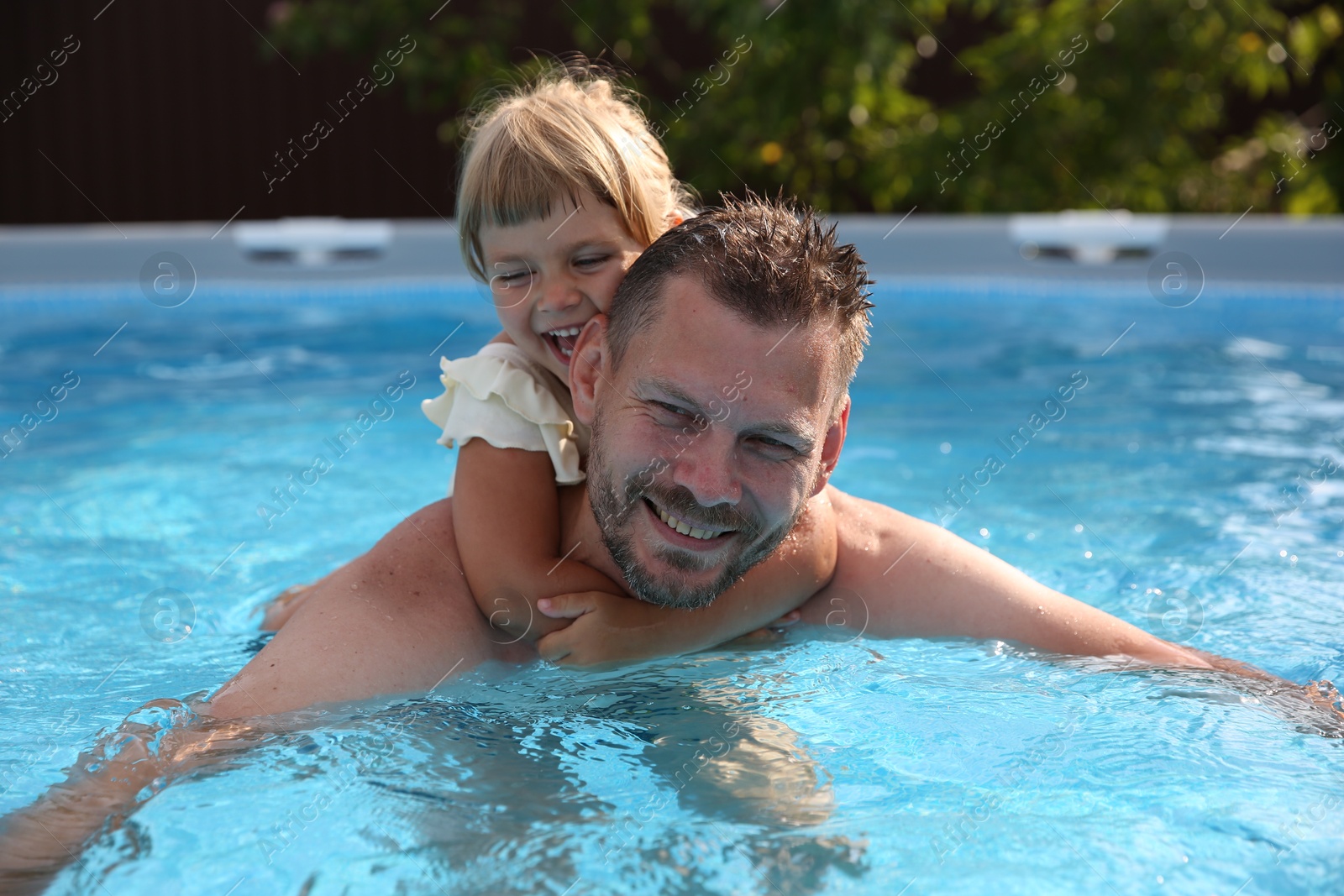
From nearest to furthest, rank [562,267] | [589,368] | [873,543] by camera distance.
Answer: [589,368]
[562,267]
[873,543]

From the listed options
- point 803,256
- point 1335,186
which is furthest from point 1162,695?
point 1335,186

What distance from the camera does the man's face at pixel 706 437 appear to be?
214cm

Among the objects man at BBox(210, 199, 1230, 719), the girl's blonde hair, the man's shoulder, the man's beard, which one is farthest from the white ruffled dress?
the man's shoulder

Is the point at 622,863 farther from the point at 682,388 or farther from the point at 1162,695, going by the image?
the point at 1162,695

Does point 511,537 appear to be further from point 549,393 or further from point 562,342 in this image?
point 562,342

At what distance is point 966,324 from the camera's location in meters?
7.77

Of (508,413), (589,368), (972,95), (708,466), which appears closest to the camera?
(708,466)

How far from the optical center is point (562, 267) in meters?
2.69

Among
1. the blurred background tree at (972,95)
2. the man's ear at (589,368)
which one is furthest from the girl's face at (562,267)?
the blurred background tree at (972,95)

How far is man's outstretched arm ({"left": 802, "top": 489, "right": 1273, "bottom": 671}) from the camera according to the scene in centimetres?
272

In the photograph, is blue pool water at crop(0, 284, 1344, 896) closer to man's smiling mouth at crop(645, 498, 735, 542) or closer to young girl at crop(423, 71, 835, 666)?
young girl at crop(423, 71, 835, 666)

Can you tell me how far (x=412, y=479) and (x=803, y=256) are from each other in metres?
3.05

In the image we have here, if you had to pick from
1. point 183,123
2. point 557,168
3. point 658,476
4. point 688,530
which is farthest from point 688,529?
point 183,123

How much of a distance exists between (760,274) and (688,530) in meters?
0.47
